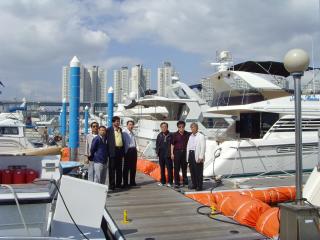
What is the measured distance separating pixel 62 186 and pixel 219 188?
5.80 meters

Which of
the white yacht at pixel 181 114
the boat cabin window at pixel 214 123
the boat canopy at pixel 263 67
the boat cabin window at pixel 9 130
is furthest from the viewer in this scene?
the boat cabin window at pixel 214 123

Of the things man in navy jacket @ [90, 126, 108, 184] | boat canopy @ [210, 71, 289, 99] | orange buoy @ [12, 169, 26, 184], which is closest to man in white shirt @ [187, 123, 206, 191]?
man in navy jacket @ [90, 126, 108, 184]

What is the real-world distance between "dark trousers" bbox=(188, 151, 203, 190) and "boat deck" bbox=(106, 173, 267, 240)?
644 millimetres

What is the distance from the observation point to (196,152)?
950cm

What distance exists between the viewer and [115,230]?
6.42 meters

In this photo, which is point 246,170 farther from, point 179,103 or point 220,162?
point 179,103

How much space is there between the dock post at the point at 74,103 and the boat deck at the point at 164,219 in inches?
192

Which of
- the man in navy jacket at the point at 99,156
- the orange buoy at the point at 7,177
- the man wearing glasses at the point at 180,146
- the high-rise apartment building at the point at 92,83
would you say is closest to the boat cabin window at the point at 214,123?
the man wearing glasses at the point at 180,146

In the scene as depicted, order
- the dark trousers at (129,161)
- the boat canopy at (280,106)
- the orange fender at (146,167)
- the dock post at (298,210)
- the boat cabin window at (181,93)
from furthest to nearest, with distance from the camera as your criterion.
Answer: the boat cabin window at (181,93), the boat canopy at (280,106), the orange fender at (146,167), the dark trousers at (129,161), the dock post at (298,210)

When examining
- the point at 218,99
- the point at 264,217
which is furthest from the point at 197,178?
the point at 218,99

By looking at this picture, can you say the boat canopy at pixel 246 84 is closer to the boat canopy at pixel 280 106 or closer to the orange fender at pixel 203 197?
the boat canopy at pixel 280 106

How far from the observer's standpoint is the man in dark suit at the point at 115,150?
364 inches

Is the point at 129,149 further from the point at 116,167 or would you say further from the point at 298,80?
the point at 298,80

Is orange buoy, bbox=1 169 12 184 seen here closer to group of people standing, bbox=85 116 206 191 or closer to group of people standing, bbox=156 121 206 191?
group of people standing, bbox=85 116 206 191
